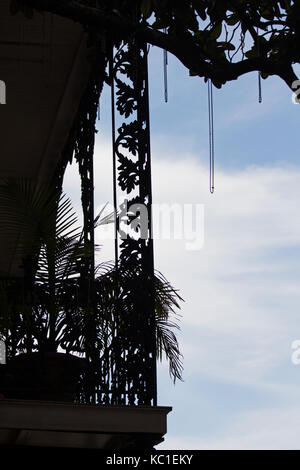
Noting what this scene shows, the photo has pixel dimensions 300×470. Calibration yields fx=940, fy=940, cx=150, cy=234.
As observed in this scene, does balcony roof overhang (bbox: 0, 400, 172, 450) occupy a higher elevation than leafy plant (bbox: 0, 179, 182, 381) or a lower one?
lower

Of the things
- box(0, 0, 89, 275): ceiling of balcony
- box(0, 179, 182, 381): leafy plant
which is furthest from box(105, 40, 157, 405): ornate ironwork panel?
box(0, 0, 89, 275): ceiling of balcony

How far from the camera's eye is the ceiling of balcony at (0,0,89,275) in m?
6.84

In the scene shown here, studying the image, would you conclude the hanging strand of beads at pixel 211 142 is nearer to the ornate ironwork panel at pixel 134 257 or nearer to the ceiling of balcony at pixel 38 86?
the ornate ironwork panel at pixel 134 257

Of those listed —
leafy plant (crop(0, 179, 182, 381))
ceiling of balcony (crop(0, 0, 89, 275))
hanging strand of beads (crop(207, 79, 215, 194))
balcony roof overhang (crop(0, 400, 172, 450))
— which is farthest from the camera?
→ ceiling of balcony (crop(0, 0, 89, 275))

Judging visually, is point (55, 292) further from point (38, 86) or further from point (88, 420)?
point (38, 86)

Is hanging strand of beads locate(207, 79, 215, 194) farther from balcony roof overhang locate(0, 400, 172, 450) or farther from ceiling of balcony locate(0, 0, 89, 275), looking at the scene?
ceiling of balcony locate(0, 0, 89, 275)

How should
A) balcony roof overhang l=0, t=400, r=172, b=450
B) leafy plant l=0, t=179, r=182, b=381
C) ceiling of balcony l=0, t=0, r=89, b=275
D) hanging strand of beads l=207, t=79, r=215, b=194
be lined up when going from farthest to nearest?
ceiling of balcony l=0, t=0, r=89, b=275 → leafy plant l=0, t=179, r=182, b=381 → balcony roof overhang l=0, t=400, r=172, b=450 → hanging strand of beads l=207, t=79, r=215, b=194

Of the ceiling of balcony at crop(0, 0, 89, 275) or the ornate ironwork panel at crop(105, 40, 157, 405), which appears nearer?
the ornate ironwork panel at crop(105, 40, 157, 405)

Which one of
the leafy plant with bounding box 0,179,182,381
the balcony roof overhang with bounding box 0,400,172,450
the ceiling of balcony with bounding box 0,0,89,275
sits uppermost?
the ceiling of balcony with bounding box 0,0,89,275

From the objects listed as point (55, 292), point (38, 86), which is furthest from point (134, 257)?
point (38, 86)

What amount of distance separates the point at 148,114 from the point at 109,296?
3.65 ft

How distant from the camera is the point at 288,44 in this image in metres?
3.70

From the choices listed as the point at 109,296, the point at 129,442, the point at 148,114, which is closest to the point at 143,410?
the point at 129,442

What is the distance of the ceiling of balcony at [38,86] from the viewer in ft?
22.4
